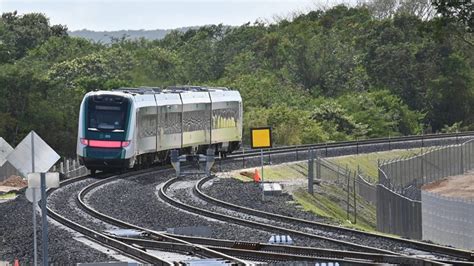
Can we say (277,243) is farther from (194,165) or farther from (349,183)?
(194,165)

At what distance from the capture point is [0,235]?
29250mm

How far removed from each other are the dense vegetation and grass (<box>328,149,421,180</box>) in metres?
6.01

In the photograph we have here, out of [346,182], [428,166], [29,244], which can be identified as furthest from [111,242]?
Answer: [428,166]

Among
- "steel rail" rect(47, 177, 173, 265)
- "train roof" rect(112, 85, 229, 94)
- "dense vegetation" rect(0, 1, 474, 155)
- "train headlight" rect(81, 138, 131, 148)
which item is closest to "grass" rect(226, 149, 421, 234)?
"train roof" rect(112, 85, 229, 94)

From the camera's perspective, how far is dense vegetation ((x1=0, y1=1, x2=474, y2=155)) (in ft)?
247

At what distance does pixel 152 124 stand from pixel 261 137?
28.8 feet

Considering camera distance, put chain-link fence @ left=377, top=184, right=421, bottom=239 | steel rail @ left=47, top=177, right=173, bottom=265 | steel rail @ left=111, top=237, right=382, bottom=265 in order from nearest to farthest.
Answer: steel rail @ left=111, top=237, right=382, bottom=265 < steel rail @ left=47, top=177, right=173, bottom=265 < chain-link fence @ left=377, top=184, right=421, bottom=239

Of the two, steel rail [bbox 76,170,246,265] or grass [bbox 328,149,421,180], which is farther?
grass [bbox 328,149,421,180]

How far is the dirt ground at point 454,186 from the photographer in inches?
1930

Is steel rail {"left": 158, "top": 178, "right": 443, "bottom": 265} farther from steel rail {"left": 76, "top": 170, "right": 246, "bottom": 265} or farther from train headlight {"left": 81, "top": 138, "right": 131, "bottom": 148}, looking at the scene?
train headlight {"left": 81, "top": 138, "right": 131, "bottom": 148}

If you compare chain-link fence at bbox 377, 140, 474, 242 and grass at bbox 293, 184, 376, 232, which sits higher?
chain-link fence at bbox 377, 140, 474, 242

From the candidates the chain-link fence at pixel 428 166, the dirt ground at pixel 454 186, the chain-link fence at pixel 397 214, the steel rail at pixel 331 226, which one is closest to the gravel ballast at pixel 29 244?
the steel rail at pixel 331 226

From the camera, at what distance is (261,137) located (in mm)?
40281

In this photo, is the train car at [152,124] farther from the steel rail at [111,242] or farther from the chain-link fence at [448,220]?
the chain-link fence at [448,220]
